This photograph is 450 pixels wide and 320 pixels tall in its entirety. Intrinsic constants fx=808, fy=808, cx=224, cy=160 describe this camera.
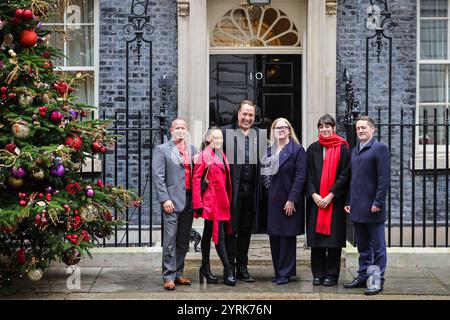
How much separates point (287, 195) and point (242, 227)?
1.90 feet

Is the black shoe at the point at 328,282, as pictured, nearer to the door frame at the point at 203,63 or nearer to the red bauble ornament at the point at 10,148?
the door frame at the point at 203,63

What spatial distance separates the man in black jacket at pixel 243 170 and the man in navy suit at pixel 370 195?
1.02 m

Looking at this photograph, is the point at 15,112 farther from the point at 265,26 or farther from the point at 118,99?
the point at 265,26

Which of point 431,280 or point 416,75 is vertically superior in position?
point 416,75

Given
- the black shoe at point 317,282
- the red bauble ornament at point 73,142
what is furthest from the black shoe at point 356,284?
the red bauble ornament at point 73,142

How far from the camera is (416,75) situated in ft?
37.1

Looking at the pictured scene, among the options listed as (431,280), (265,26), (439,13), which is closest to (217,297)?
(431,280)

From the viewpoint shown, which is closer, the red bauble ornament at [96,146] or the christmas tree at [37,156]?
the christmas tree at [37,156]

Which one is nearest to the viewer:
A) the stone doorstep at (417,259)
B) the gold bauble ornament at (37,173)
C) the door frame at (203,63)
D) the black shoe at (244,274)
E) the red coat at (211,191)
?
the gold bauble ornament at (37,173)

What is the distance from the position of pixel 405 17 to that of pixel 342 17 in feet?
2.91

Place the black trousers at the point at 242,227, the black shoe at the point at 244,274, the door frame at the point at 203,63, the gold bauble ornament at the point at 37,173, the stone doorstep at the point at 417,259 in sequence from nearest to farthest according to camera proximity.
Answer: the gold bauble ornament at the point at 37,173 → the black trousers at the point at 242,227 → the black shoe at the point at 244,274 → the stone doorstep at the point at 417,259 → the door frame at the point at 203,63

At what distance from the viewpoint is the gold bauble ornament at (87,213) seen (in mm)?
7734

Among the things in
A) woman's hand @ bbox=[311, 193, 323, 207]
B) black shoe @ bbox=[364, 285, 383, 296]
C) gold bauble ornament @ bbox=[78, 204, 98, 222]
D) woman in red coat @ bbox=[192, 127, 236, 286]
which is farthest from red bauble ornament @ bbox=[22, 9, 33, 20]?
black shoe @ bbox=[364, 285, 383, 296]

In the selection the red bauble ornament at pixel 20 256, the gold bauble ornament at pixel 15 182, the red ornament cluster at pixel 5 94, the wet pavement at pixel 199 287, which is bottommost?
the wet pavement at pixel 199 287
